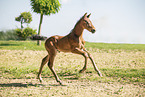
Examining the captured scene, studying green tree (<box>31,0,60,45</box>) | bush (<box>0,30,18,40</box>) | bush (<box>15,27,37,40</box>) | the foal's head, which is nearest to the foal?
the foal's head

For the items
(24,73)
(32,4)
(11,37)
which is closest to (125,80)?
(24,73)

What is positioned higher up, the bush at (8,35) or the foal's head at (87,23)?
the foal's head at (87,23)

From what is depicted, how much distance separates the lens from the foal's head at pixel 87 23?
5.47 meters

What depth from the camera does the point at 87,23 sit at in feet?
18.1

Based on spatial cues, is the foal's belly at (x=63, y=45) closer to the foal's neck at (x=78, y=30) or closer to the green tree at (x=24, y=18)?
the foal's neck at (x=78, y=30)

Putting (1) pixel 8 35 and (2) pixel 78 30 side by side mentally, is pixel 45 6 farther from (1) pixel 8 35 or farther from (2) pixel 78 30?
(2) pixel 78 30

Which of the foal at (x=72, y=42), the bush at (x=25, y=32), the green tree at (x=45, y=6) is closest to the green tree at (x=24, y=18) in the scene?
the bush at (x=25, y=32)

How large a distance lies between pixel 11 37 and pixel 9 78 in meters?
27.9

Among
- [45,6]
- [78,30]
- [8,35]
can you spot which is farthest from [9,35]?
[78,30]

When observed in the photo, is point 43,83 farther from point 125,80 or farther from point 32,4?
point 32,4

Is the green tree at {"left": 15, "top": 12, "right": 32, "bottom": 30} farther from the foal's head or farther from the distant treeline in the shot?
the foal's head

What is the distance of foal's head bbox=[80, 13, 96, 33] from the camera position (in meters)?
5.47

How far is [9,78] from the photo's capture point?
7.31 meters

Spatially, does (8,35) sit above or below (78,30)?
below
